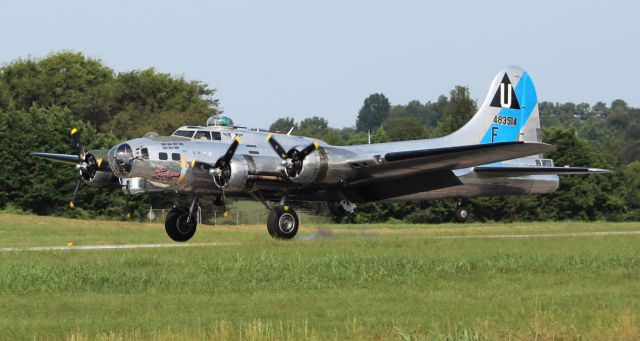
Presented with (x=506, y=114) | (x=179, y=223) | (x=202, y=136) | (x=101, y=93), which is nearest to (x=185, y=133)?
(x=202, y=136)

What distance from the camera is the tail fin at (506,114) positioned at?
45.4 meters

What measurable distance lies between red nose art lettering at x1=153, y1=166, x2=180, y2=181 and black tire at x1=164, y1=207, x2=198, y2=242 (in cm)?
232

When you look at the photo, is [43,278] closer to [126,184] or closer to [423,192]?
[126,184]

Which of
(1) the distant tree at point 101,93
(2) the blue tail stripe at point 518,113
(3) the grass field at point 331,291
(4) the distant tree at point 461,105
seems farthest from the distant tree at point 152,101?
(3) the grass field at point 331,291

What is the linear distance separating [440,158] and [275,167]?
5988mm

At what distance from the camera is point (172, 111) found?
357 ft

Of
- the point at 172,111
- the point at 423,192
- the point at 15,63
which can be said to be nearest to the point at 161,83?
the point at 172,111

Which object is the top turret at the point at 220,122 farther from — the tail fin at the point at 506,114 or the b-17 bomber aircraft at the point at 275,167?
the tail fin at the point at 506,114

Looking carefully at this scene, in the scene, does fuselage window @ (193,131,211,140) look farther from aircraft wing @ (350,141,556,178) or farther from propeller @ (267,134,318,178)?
aircraft wing @ (350,141,556,178)

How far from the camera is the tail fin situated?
45438mm

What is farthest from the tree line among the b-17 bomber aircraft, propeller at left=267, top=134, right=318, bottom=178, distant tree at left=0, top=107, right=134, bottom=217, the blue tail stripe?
propeller at left=267, top=134, right=318, bottom=178

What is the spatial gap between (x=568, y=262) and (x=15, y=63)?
346 feet

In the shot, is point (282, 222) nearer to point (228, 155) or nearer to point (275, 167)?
point (275, 167)

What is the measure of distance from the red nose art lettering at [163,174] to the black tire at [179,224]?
232 cm
